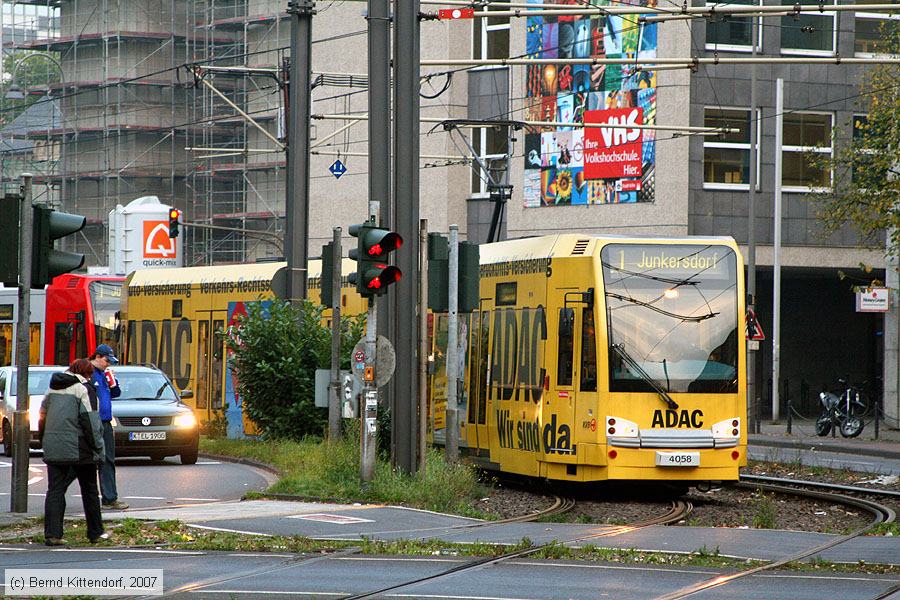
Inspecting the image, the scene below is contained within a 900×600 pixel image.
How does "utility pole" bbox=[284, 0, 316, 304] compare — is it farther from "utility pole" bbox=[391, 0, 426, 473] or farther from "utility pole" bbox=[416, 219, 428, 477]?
"utility pole" bbox=[416, 219, 428, 477]

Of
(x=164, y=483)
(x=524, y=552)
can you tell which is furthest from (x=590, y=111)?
(x=524, y=552)

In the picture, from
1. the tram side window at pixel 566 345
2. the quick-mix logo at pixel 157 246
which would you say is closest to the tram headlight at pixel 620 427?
the tram side window at pixel 566 345

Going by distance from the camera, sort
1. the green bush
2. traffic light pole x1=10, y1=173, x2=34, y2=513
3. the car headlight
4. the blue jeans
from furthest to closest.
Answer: the green bush, the car headlight, the blue jeans, traffic light pole x1=10, y1=173, x2=34, y2=513

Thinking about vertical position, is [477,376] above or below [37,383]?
above

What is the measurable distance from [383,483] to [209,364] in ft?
46.3

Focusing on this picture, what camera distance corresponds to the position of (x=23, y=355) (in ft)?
50.4

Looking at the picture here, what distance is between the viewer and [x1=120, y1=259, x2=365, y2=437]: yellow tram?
101 ft

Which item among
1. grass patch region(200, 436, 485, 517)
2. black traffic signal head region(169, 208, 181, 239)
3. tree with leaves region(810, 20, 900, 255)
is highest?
tree with leaves region(810, 20, 900, 255)

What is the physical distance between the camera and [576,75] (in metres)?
42.8

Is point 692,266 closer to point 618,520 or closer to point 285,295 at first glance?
point 618,520

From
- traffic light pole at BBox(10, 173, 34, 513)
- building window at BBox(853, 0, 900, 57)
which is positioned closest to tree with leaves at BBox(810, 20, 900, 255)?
building window at BBox(853, 0, 900, 57)

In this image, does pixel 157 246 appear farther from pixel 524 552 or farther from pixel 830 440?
pixel 524 552

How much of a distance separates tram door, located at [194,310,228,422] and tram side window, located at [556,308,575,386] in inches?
515

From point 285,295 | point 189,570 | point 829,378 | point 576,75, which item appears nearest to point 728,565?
point 189,570
